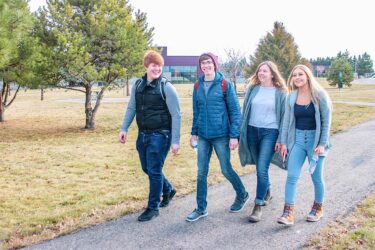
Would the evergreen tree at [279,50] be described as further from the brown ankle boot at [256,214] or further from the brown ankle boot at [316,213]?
the brown ankle boot at [256,214]

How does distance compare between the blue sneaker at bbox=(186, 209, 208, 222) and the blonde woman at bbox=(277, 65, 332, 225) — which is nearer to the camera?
the blonde woman at bbox=(277, 65, 332, 225)

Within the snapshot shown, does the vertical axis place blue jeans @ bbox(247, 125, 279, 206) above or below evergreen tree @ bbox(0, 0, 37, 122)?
below

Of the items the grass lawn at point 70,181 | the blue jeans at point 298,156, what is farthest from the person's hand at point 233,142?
the grass lawn at point 70,181

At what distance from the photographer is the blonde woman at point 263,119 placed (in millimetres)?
4469

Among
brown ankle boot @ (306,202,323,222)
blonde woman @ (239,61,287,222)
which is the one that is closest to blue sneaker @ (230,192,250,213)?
blonde woman @ (239,61,287,222)

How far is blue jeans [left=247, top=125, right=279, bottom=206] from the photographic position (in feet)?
14.7

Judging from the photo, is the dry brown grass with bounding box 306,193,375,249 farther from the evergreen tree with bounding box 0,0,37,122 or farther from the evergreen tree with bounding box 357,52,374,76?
the evergreen tree with bounding box 357,52,374,76

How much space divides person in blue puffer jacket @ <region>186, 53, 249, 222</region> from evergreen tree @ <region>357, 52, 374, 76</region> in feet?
342

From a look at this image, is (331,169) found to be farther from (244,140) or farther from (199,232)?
(199,232)

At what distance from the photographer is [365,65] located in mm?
98000

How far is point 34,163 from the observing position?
831 cm

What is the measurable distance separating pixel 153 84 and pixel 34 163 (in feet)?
16.4

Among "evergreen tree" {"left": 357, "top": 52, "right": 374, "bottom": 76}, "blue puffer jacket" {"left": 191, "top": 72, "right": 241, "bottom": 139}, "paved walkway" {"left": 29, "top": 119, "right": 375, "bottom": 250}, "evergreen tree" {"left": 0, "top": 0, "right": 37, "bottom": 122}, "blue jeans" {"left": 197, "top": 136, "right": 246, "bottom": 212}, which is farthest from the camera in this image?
"evergreen tree" {"left": 357, "top": 52, "right": 374, "bottom": 76}

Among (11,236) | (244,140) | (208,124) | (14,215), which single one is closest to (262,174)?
(244,140)
